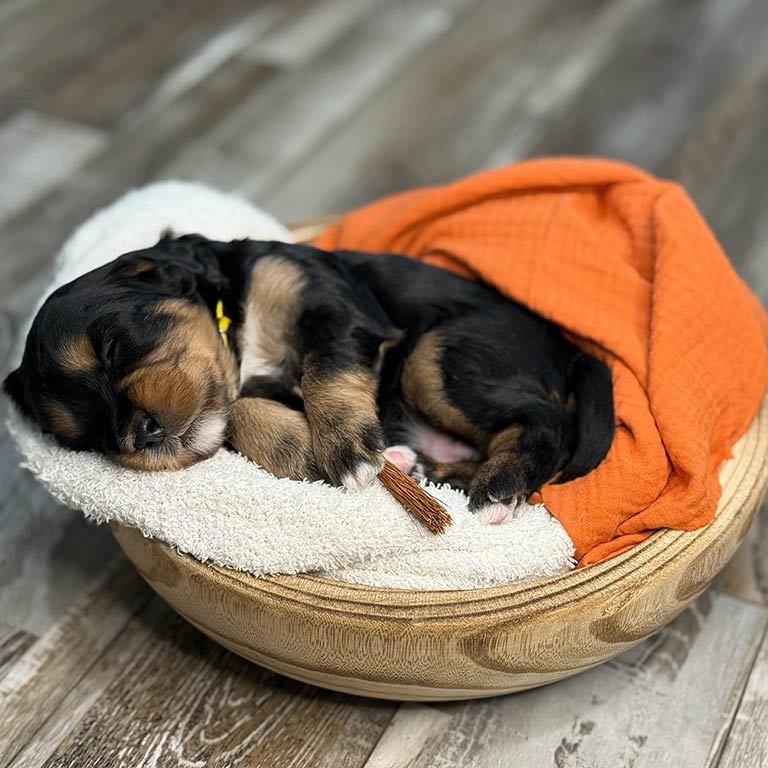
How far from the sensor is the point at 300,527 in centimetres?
202

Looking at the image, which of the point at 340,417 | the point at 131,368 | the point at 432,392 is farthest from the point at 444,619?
the point at 131,368

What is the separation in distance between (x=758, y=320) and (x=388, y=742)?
1.42 m

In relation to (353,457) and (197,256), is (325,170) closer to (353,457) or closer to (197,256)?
(197,256)

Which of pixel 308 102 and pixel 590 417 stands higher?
pixel 590 417

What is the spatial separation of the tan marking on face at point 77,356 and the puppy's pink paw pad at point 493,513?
0.83 m

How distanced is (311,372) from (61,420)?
53 cm

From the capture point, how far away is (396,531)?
204cm

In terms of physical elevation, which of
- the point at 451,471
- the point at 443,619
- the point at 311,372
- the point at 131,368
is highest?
the point at 131,368

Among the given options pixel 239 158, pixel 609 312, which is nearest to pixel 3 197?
pixel 239 158

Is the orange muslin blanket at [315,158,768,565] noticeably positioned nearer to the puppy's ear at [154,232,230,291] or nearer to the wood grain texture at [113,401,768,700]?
the wood grain texture at [113,401,768,700]

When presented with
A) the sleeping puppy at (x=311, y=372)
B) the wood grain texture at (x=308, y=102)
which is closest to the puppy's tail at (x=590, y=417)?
the sleeping puppy at (x=311, y=372)

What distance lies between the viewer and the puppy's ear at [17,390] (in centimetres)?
222

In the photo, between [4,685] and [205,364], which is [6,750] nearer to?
[4,685]

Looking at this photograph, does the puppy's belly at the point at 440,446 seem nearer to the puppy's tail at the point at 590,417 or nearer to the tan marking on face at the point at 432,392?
the tan marking on face at the point at 432,392
